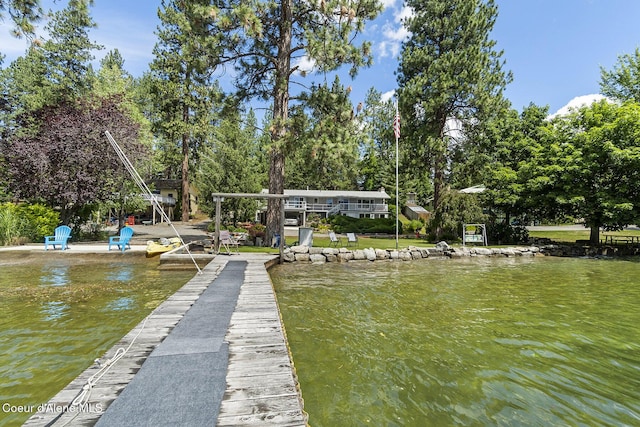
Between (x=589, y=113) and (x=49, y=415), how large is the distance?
26.6 m

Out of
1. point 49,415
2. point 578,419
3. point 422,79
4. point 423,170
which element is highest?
point 422,79

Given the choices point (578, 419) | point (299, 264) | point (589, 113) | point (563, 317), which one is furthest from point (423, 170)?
point (578, 419)

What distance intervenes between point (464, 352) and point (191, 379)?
156 inches

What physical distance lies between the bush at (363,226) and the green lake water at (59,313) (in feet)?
77.8

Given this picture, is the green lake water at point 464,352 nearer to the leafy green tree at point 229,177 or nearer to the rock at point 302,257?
the rock at point 302,257

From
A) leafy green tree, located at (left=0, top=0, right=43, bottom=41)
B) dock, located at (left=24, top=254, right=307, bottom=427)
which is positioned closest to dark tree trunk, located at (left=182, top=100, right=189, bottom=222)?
leafy green tree, located at (left=0, top=0, right=43, bottom=41)

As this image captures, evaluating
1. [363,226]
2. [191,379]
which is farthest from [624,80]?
[191,379]

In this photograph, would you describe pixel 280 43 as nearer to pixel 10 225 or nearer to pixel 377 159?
pixel 10 225

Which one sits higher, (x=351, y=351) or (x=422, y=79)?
(x=422, y=79)

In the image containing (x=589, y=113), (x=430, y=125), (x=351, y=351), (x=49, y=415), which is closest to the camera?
(x=49, y=415)

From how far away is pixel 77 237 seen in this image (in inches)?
685

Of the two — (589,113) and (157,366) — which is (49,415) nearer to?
(157,366)

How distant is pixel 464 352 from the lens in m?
4.90

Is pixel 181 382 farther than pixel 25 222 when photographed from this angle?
No
